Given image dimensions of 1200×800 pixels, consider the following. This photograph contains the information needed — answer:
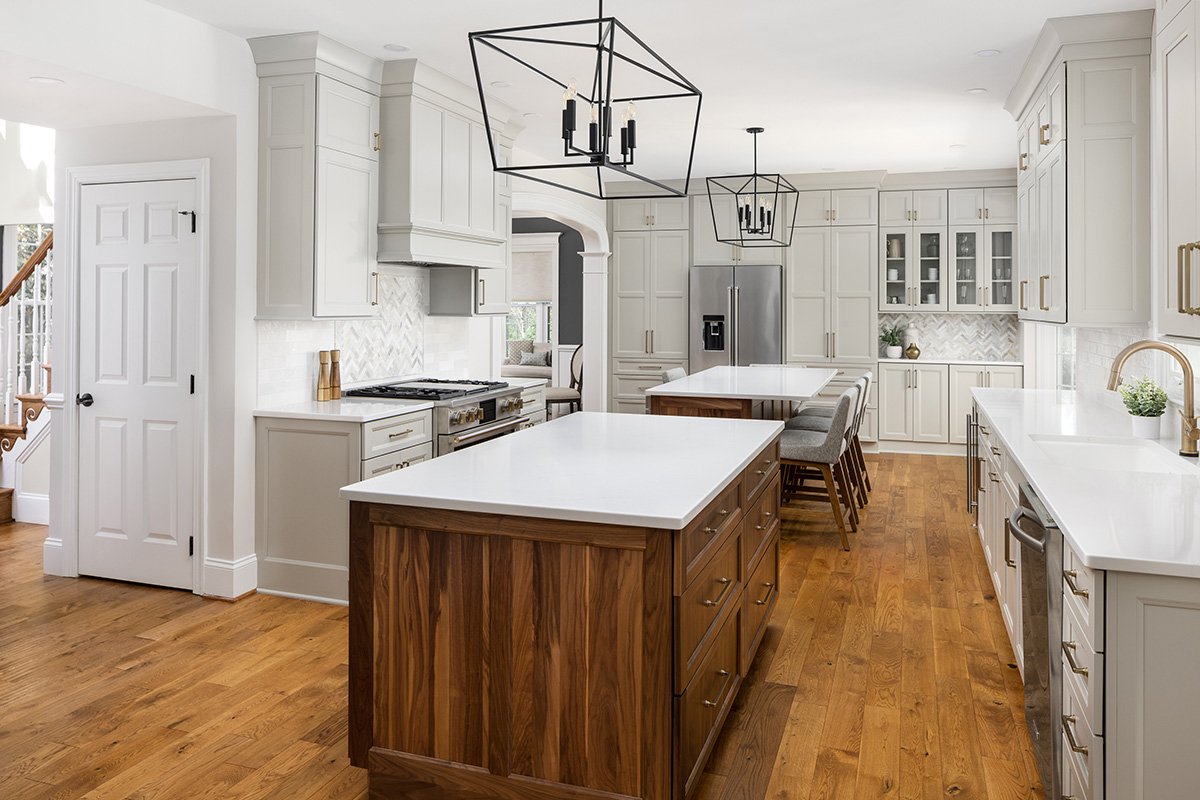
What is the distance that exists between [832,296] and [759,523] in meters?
5.49

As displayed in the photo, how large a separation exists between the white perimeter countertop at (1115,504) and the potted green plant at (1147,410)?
5 cm

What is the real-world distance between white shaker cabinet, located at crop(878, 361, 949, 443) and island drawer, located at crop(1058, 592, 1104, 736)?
639cm

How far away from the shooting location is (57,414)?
424 centimetres

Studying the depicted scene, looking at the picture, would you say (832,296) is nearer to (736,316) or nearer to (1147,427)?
(736,316)

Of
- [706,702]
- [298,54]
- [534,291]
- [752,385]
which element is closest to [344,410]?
[298,54]

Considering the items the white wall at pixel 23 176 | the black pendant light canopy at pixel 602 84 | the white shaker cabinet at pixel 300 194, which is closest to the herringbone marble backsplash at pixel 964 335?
the black pendant light canopy at pixel 602 84

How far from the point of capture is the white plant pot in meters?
3.21

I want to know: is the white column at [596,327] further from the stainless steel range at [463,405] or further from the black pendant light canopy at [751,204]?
the stainless steel range at [463,405]

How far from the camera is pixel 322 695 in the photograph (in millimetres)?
2930

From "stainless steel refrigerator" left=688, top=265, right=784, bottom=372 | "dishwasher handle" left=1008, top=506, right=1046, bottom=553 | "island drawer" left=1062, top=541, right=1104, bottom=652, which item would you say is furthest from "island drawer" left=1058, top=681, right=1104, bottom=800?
"stainless steel refrigerator" left=688, top=265, right=784, bottom=372

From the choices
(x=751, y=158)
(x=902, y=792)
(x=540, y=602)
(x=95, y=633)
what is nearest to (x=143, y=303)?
(x=95, y=633)

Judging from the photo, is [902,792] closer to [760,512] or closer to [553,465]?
[760,512]

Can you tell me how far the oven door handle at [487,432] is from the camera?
4.48 meters

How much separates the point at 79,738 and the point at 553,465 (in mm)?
1664
